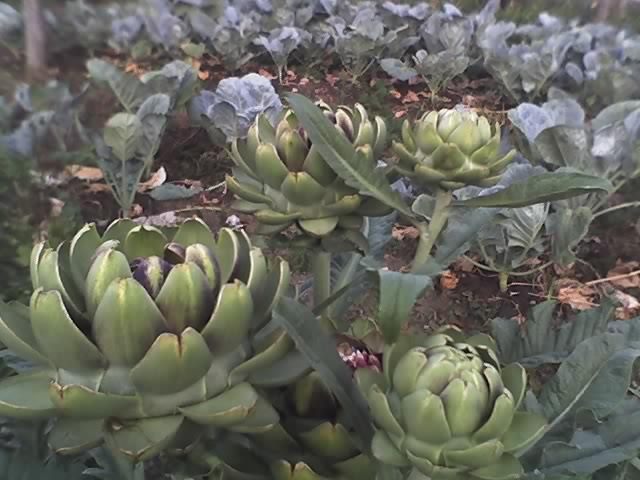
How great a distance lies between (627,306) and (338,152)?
1443 mm

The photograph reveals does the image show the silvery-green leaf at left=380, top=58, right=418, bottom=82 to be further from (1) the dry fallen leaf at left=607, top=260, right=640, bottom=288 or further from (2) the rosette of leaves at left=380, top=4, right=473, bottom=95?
(1) the dry fallen leaf at left=607, top=260, right=640, bottom=288

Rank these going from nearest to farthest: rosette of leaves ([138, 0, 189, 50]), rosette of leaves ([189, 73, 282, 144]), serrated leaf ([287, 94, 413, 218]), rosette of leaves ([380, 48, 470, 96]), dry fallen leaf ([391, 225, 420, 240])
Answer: serrated leaf ([287, 94, 413, 218]) < dry fallen leaf ([391, 225, 420, 240]) < rosette of leaves ([189, 73, 282, 144]) < rosette of leaves ([380, 48, 470, 96]) < rosette of leaves ([138, 0, 189, 50])

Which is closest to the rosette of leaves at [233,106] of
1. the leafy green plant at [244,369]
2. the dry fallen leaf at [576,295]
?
the dry fallen leaf at [576,295]

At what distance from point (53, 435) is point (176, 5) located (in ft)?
11.4

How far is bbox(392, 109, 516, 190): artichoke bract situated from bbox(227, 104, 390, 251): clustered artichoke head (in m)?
0.04

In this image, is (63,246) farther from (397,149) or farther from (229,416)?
(397,149)

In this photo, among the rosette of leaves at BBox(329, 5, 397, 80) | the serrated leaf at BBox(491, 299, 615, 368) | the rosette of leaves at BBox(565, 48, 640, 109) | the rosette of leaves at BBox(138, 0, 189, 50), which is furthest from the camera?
the rosette of leaves at BBox(138, 0, 189, 50)

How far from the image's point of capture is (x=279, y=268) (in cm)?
52

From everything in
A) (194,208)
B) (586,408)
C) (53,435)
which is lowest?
(194,208)

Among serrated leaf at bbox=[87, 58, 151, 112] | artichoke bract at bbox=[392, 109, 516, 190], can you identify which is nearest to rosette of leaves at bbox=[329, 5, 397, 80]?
serrated leaf at bbox=[87, 58, 151, 112]

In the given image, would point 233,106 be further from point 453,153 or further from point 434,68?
point 453,153

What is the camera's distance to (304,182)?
613 millimetres

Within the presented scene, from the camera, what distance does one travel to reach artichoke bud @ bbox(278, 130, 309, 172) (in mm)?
613

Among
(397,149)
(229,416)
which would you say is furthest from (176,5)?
(229,416)
